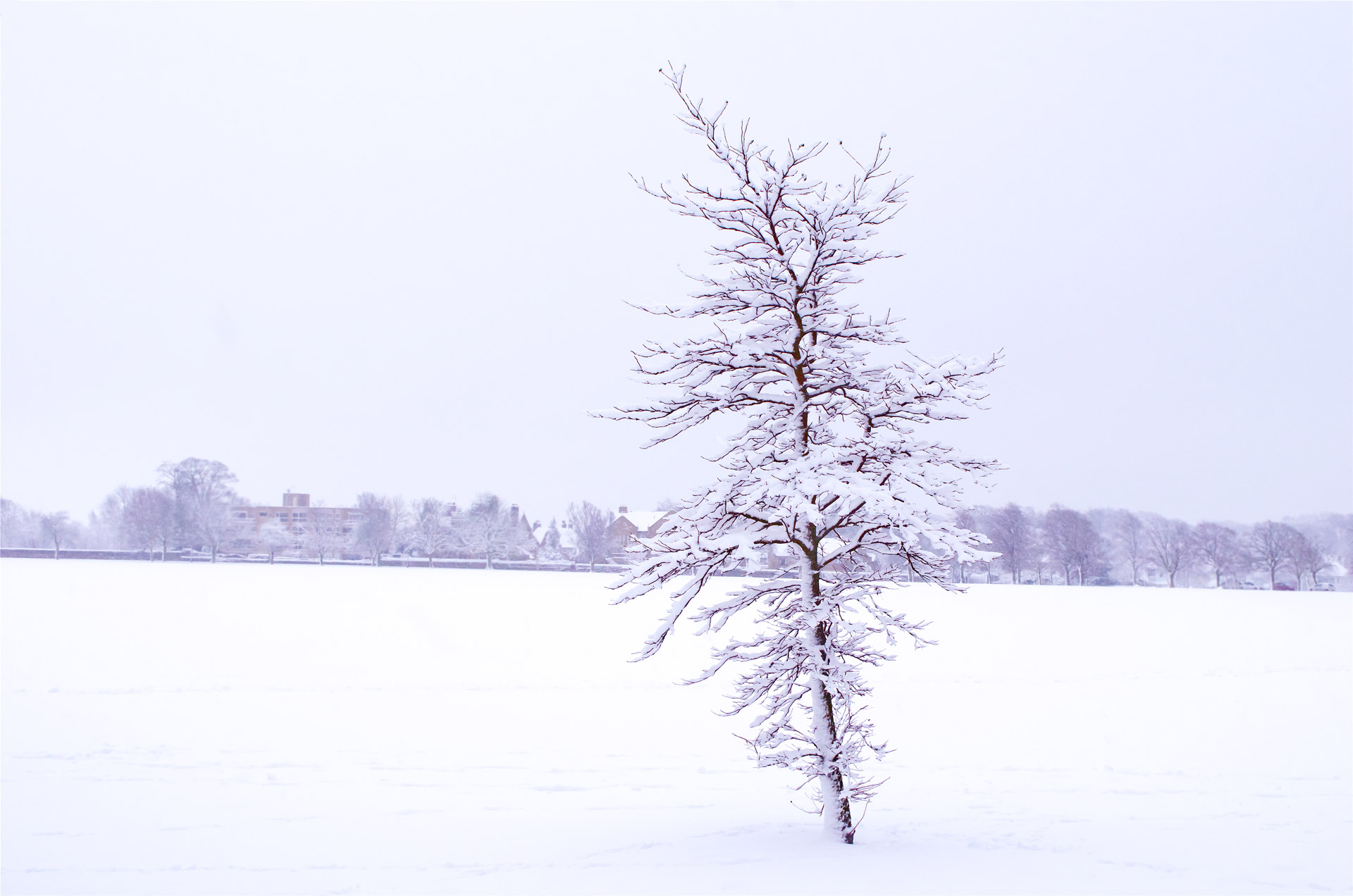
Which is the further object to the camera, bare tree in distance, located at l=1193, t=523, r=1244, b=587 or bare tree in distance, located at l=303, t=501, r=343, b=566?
bare tree in distance, located at l=303, t=501, r=343, b=566

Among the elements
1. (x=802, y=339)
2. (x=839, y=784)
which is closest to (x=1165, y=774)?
(x=839, y=784)

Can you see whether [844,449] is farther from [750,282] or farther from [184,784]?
[184,784]

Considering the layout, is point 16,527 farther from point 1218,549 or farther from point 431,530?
point 1218,549

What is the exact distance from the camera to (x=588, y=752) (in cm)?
1703

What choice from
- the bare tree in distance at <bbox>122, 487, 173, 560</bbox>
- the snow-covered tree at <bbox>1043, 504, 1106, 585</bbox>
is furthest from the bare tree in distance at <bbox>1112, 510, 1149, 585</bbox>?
the bare tree in distance at <bbox>122, 487, 173, 560</bbox>

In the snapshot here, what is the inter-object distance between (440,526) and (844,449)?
81.9m

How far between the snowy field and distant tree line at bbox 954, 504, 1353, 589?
38251 mm

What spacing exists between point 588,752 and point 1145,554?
89.9 meters

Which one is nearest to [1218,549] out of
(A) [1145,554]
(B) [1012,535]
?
(A) [1145,554]

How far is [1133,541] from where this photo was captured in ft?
284

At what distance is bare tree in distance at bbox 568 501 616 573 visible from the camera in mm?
74812

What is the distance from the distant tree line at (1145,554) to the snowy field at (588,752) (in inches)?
1506

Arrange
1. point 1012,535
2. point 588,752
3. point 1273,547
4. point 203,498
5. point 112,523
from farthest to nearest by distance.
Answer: point 112,523 < point 203,498 < point 1273,547 < point 1012,535 < point 588,752

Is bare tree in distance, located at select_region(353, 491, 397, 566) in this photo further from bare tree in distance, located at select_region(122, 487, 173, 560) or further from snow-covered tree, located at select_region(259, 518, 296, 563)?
bare tree in distance, located at select_region(122, 487, 173, 560)
